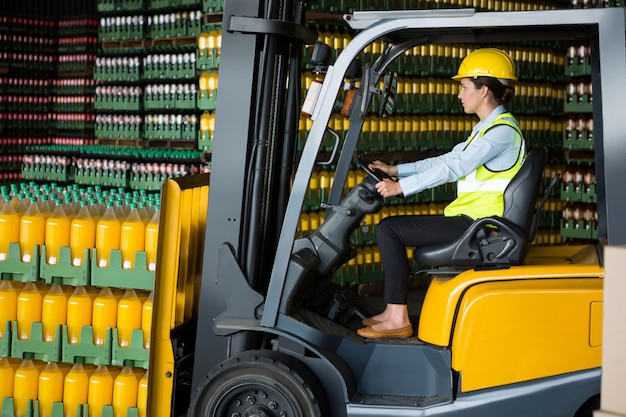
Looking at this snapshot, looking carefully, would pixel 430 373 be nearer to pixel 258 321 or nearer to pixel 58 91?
pixel 258 321

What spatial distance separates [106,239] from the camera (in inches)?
220

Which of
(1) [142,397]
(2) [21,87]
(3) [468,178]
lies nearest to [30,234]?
(1) [142,397]

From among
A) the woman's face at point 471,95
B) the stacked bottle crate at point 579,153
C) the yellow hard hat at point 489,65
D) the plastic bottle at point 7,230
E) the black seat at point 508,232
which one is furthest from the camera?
the stacked bottle crate at point 579,153

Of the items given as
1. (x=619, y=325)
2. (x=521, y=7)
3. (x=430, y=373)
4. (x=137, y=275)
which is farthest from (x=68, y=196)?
(x=521, y=7)

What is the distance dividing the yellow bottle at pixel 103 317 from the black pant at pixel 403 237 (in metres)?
1.70

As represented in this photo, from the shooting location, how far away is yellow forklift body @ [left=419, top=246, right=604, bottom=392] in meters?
4.68

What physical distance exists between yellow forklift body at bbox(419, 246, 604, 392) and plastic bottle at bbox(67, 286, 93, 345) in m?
2.25

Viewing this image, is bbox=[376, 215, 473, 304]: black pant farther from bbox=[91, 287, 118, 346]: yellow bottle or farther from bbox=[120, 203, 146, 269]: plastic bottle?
bbox=[91, 287, 118, 346]: yellow bottle

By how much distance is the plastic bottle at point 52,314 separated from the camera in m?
5.66

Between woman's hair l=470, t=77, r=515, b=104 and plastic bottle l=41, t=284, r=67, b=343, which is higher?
woman's hair l=470, t=77, r=515, b=104

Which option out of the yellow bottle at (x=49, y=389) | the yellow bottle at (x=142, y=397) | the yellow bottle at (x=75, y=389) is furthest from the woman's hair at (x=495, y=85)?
the yellow bottle at (x=49, y=389)

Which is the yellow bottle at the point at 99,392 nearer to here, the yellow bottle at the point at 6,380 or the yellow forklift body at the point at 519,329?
the yellow bottle at the point at 6,380

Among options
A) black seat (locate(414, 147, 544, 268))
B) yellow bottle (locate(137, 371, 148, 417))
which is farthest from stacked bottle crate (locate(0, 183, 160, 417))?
black seat (locate(414, 147, 544, 268))

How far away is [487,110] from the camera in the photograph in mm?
5129
